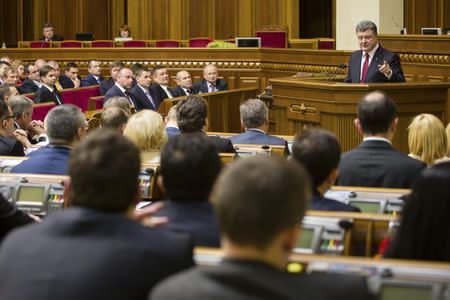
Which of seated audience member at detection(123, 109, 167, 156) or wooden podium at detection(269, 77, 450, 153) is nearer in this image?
seated audience member at detection(123, 109, 167, 156)

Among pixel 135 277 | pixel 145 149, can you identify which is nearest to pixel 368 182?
pixel 145 149

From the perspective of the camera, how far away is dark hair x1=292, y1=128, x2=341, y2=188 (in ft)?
12.3

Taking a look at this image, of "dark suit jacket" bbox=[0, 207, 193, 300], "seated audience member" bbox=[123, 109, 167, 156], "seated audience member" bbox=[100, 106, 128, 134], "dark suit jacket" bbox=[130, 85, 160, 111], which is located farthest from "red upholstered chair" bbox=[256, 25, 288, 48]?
"dark suit jacket" bbox=[0, 207, 193, 300]

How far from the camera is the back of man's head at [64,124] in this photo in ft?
16.9

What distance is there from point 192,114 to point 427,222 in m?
3.68

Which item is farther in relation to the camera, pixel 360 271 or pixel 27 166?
pixel 27 166

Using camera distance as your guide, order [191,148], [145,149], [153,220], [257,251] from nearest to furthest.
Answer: [257,251] → [153,220] → [191,148] → [145,149]

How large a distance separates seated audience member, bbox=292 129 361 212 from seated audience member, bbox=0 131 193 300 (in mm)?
1313

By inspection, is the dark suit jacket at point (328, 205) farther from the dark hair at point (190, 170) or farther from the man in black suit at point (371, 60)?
the man in black suit at point (371, 60)

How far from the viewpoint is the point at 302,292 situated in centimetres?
198

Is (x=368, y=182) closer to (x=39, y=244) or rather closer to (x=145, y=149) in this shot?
(x=145, y=149)

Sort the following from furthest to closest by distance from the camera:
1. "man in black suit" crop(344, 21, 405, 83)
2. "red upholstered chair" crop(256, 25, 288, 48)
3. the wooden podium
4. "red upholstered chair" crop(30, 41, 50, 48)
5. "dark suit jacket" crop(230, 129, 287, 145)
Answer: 1. "red upholstered chair" crop(30, 41, 50, 48)
2. "red upholstered chair" crop(256, 25, 288, 48)
3. "man in black suit" crop(344, 21, 405, 83)
4. the wooden podium
5. "dark suit jacket" crop(230, 129, 287, 145)

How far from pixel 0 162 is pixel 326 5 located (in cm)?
1486

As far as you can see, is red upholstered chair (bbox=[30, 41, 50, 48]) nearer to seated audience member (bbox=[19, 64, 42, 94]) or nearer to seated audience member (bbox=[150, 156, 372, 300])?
seated audience member (bbox=[19, 64, 42, 94])
